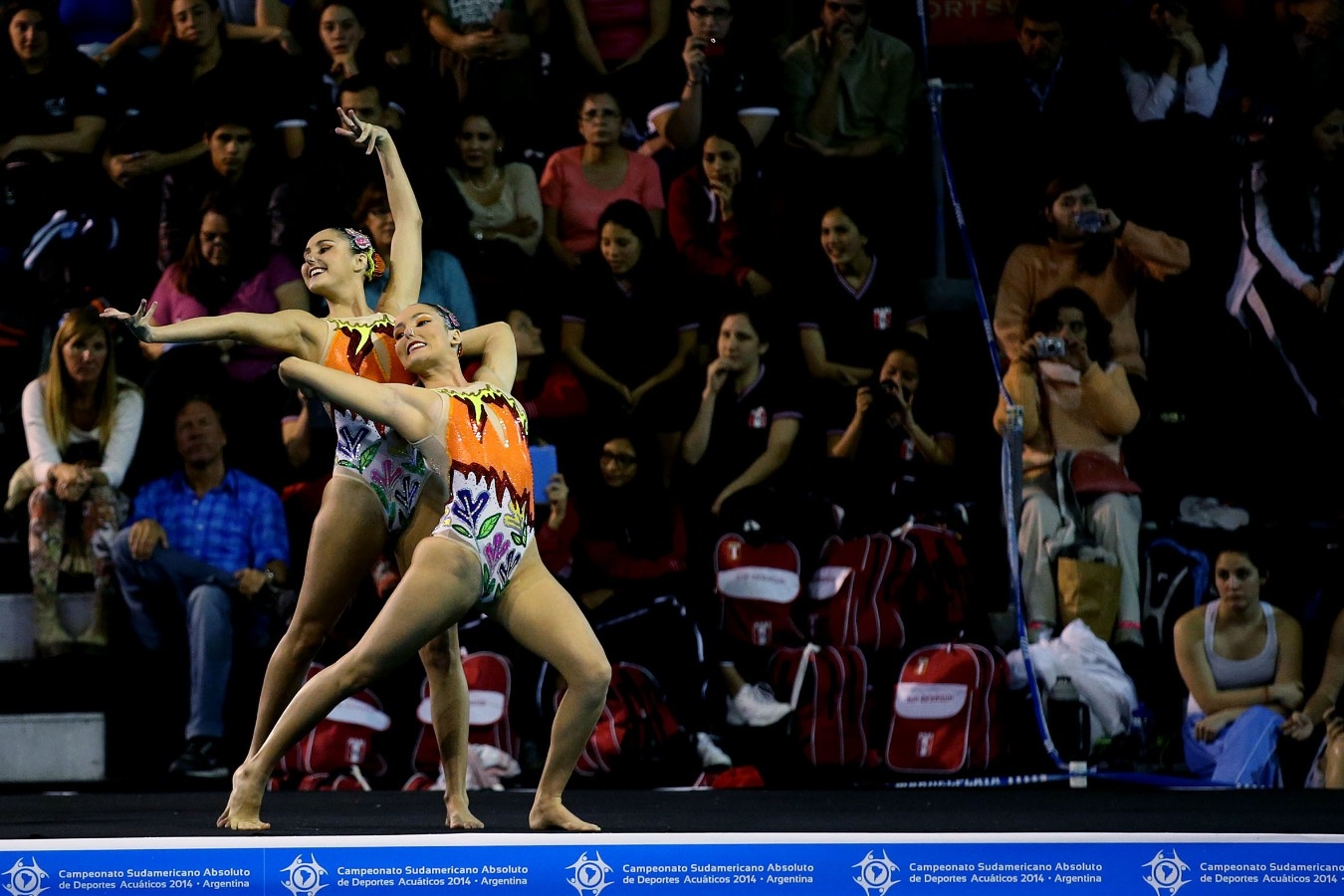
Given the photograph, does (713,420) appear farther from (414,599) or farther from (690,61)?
(414,599)

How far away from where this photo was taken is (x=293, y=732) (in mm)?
3850

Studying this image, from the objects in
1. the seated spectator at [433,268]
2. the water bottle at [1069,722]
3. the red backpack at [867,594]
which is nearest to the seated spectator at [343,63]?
the seated spectator at [433,268]

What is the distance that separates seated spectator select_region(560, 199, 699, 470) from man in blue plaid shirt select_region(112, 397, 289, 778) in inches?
52.1

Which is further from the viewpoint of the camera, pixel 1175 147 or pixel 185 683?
pixel 1175 147

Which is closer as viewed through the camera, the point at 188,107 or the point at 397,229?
the point at 397,229

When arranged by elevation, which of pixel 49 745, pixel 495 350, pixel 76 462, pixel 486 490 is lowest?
pixel 49 745

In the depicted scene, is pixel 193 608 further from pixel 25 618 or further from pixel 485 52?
pixel 485 52

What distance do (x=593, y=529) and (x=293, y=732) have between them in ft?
8.29

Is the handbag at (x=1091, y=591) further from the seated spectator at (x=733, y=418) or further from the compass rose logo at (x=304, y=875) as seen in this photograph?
the compass rose logo at (x=304, y=875)

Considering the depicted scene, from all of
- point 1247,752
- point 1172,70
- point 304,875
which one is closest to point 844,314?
point 1172,70

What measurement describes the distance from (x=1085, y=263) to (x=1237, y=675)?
5.60 feet

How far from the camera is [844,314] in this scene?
6.71 metres

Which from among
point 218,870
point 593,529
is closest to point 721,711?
point 593,529

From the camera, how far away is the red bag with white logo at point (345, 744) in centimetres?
597
